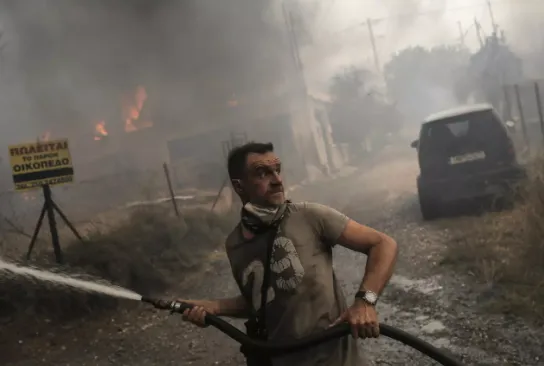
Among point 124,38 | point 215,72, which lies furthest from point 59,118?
point 215,72

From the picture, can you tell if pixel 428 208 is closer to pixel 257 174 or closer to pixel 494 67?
pixel 257 174

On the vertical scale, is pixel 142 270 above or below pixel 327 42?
below

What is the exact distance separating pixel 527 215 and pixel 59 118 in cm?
2319

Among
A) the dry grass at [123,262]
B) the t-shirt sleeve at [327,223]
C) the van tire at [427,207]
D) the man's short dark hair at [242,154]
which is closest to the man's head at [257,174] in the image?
the man's short dark hair at [242,154]

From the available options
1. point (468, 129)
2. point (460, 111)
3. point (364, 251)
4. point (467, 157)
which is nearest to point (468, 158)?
point (467, 157)

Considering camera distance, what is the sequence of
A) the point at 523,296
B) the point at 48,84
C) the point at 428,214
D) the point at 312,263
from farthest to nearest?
the point at 48,84 → the point at 428,214 → the point at 523,296 → the point at 312,263

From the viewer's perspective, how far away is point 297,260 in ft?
5.54

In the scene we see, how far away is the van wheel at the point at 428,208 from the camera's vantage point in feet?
23.4

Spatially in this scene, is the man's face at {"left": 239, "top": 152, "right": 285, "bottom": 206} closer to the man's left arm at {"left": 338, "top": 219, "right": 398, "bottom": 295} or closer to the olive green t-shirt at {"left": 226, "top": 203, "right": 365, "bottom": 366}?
the olive green t-shirt at {"left": 226, "top": 203, "right": 365, "bottom": 366}

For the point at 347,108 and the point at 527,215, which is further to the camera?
the point at 347,108

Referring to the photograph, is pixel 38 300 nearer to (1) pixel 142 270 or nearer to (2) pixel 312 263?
(1) pixel 142 270

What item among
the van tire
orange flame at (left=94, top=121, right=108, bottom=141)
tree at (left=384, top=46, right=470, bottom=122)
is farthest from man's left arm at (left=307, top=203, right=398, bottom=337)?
tree at (left=384, top=46, right=470, bottom=122)

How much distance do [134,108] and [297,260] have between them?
2533 centimetres

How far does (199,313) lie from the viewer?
6.30 feet
